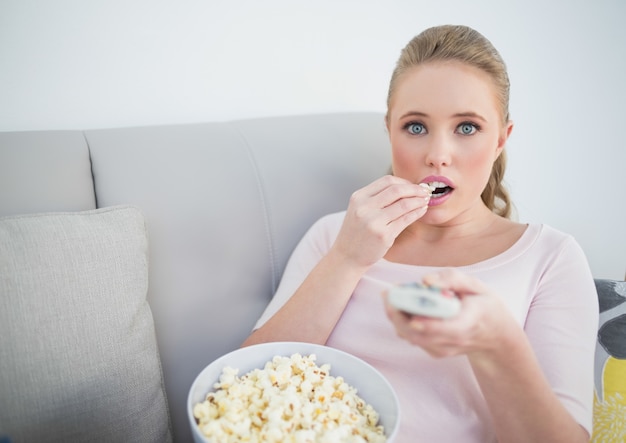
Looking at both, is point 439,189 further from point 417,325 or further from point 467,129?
point 417,325

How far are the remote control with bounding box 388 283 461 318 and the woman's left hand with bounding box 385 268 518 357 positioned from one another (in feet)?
0.08

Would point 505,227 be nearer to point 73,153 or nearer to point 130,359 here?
point 130,359

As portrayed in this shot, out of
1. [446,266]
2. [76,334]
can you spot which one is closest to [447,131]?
[446,266]

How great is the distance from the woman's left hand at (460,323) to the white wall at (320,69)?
1.02 metres

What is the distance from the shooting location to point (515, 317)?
979 millimetres

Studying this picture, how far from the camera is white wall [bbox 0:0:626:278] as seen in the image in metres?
1.21

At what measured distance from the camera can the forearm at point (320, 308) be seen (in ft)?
3.42

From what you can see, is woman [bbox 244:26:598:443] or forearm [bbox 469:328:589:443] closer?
forearm [bbox 469:328:589:443]

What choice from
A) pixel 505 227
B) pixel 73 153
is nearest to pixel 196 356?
pixel 73 153

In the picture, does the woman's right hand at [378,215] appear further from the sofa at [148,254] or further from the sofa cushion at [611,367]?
the sofa cushion at [611,367]

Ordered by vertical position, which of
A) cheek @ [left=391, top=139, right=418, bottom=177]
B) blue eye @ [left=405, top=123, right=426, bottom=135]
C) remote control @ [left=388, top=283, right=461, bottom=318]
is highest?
blue eye @ [left=405, top=123, right=426, bottom=135]

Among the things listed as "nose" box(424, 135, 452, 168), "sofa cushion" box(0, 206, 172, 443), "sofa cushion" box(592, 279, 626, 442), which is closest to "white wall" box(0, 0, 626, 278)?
"sofa cushion" box(0, 206, 172, 443)

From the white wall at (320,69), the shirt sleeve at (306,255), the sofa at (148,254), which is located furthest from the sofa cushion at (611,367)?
the white wall at (320,69)

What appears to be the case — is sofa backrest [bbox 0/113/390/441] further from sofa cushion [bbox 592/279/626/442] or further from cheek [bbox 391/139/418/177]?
sofa cushion [bbox 592/279/626/442]
